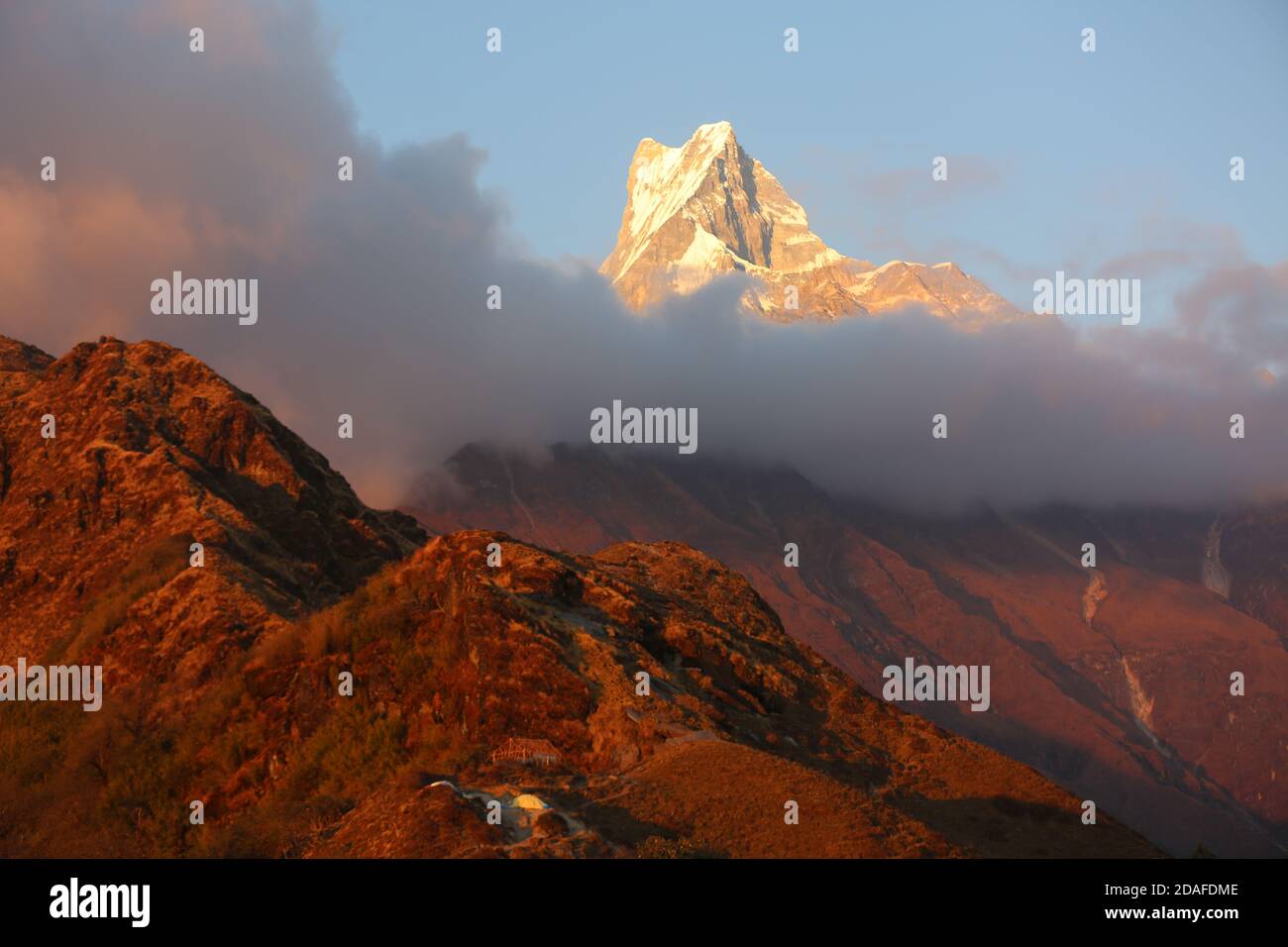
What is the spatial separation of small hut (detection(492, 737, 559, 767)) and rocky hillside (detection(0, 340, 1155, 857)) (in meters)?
0.12

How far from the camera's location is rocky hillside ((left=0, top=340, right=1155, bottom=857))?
78.0 feet

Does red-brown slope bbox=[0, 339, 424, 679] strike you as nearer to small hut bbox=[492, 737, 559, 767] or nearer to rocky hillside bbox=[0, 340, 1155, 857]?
rocky hillside bbox=[0, 340, 1155, 857]

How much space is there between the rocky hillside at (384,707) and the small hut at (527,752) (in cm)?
12

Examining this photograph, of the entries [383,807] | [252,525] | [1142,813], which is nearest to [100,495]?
[252,525]

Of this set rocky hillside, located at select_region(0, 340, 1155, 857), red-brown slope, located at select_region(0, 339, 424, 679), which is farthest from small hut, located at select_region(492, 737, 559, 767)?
red-brown slope, located at select_region(0, 339, 424, 679)

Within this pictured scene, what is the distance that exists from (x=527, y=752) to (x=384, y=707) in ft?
12.1

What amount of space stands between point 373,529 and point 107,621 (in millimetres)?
9274

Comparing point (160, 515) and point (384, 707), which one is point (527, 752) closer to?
point (384, 707)

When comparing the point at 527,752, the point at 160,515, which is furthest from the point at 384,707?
the point at 160,515

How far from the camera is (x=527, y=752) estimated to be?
89.4 ft

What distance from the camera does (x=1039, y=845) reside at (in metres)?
29.0
